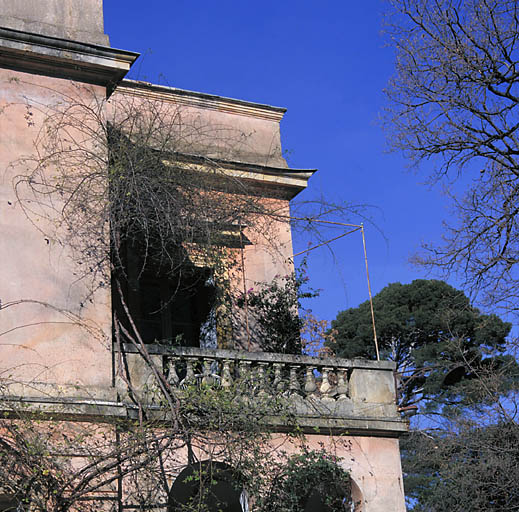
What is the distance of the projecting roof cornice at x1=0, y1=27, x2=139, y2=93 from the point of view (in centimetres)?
923

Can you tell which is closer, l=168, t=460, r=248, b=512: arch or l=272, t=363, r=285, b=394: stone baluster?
l=168, t=460, r=248, b=512: arch

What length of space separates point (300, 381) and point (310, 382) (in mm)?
122

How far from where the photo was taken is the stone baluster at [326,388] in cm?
1024

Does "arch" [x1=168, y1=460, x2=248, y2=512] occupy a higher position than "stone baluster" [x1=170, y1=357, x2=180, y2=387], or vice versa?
"stone baluster" [x1=170, y1=357, x2=180, y2=387]

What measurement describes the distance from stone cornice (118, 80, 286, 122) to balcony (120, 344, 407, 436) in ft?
14.0

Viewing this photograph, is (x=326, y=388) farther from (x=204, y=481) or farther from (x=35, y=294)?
(x=35, y=294)

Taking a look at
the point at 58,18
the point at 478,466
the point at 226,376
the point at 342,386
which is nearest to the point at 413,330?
the point at 478,466

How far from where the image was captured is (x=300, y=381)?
10.2 m

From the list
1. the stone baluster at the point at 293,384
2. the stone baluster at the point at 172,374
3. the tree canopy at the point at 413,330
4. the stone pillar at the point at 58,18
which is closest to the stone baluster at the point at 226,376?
the stone baluster at the point at 172,374

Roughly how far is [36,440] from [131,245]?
11.8 feet

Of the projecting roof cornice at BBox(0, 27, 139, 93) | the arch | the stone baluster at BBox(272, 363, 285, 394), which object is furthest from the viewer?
the stone baluster at BBox(272, 363, 285, 394)

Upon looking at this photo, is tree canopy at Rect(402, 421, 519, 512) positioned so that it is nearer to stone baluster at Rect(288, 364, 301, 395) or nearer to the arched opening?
the arched opening

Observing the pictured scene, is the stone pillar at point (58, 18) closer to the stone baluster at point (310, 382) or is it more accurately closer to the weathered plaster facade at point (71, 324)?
the weathered plaster facade at point (71, 324)

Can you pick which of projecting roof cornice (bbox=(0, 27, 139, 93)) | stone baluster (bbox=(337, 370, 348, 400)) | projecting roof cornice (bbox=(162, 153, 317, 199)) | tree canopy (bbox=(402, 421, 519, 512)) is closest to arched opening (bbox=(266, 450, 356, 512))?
stone baluster (bbox=(337, 370, 348, 400))
